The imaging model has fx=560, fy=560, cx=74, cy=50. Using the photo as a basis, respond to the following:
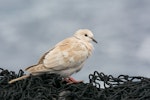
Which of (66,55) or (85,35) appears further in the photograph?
(85,35)

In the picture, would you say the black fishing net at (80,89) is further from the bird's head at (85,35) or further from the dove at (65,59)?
the bird's head at (85,35)

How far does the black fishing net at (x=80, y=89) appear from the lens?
4773 mm

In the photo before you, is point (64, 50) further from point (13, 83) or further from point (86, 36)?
point (13, 83)

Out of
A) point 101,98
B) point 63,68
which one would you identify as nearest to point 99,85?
point 101,98

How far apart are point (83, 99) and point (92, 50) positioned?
2.27m

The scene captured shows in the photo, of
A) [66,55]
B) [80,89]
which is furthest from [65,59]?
[80,89]

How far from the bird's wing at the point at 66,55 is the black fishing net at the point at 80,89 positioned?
34.1 inches

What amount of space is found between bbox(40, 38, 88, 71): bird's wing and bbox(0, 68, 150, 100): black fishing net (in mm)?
867

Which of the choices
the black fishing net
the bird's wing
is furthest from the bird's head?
the black fishing net

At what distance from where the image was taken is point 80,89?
5023 mm

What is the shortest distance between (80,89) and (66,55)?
58.6 inches

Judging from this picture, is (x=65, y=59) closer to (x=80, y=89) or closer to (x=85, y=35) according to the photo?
(x=85, y=35)

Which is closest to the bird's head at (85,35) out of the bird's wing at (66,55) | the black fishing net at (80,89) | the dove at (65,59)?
the dove at (65,59)

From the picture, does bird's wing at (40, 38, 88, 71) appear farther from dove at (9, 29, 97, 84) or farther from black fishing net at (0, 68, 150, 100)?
black fishing net at (0, 68, 150, 100)
